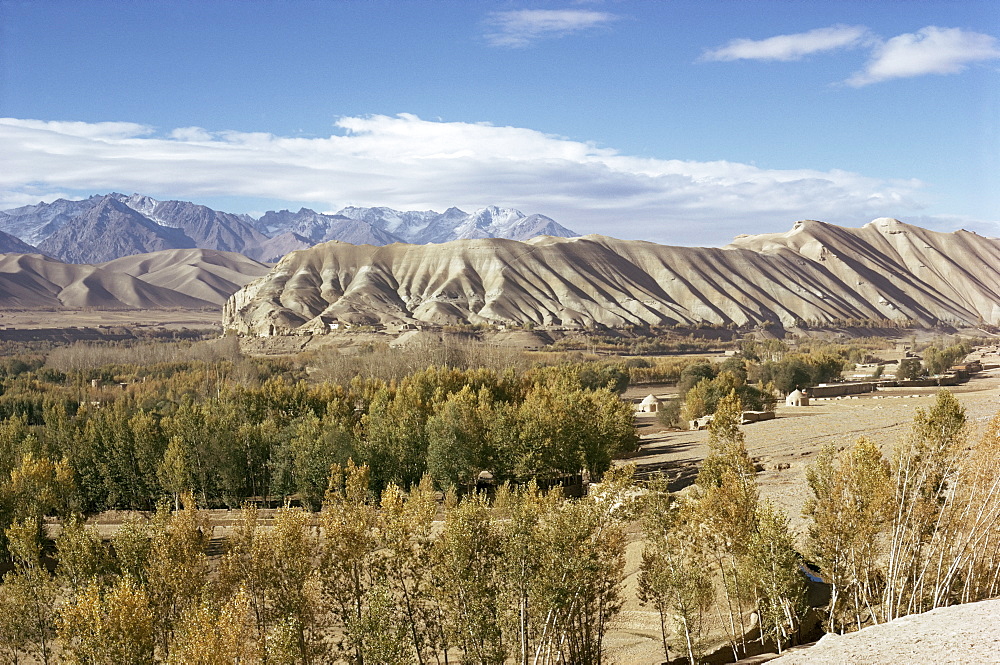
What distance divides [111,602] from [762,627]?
70.8 ft

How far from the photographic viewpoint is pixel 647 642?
32500mm

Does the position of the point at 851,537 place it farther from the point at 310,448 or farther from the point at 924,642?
the point at 310,448

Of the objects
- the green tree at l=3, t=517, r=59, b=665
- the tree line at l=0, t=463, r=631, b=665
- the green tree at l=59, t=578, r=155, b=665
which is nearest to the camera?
the green tree at l=59, t=578, r=155, b=665

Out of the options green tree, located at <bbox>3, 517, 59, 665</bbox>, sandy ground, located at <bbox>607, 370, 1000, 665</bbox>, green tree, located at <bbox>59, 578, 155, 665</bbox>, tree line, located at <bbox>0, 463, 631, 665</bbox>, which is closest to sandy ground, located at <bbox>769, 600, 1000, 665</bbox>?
sandy ground, located at <bbox>607, 370, 1000, 665</bbox>

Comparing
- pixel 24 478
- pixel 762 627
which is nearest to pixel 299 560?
pixel 762 627

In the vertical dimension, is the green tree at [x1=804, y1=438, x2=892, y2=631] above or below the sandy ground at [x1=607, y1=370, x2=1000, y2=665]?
above

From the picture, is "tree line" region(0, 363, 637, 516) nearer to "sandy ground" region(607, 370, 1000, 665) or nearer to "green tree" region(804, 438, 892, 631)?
"sandy ground" region(607, 370, 1000, 665)

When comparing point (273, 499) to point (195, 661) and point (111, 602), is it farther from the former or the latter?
point (195, 661)

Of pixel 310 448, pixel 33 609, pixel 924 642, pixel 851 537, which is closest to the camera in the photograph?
pixel 924 642

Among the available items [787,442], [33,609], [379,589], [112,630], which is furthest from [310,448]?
[787,442]

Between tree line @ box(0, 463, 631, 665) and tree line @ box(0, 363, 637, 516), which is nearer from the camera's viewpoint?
tree line @ box(0, 463, 631, 665)

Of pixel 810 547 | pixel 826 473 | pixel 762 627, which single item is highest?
pixel 826 473

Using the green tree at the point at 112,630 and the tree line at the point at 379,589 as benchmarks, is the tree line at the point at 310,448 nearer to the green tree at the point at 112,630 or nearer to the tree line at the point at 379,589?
the tree line at the point at 379,589

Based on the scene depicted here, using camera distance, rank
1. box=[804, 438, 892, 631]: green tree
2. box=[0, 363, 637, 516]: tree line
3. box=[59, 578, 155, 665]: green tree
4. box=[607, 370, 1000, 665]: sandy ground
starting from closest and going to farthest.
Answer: box=[59, 578, 155, 665]: green tree
box=[804, 438, 892, 631]: green tree
box=[607, 370, 1000, 665]: sandy ground
box=[0, 363, 637, 516]: tree line
